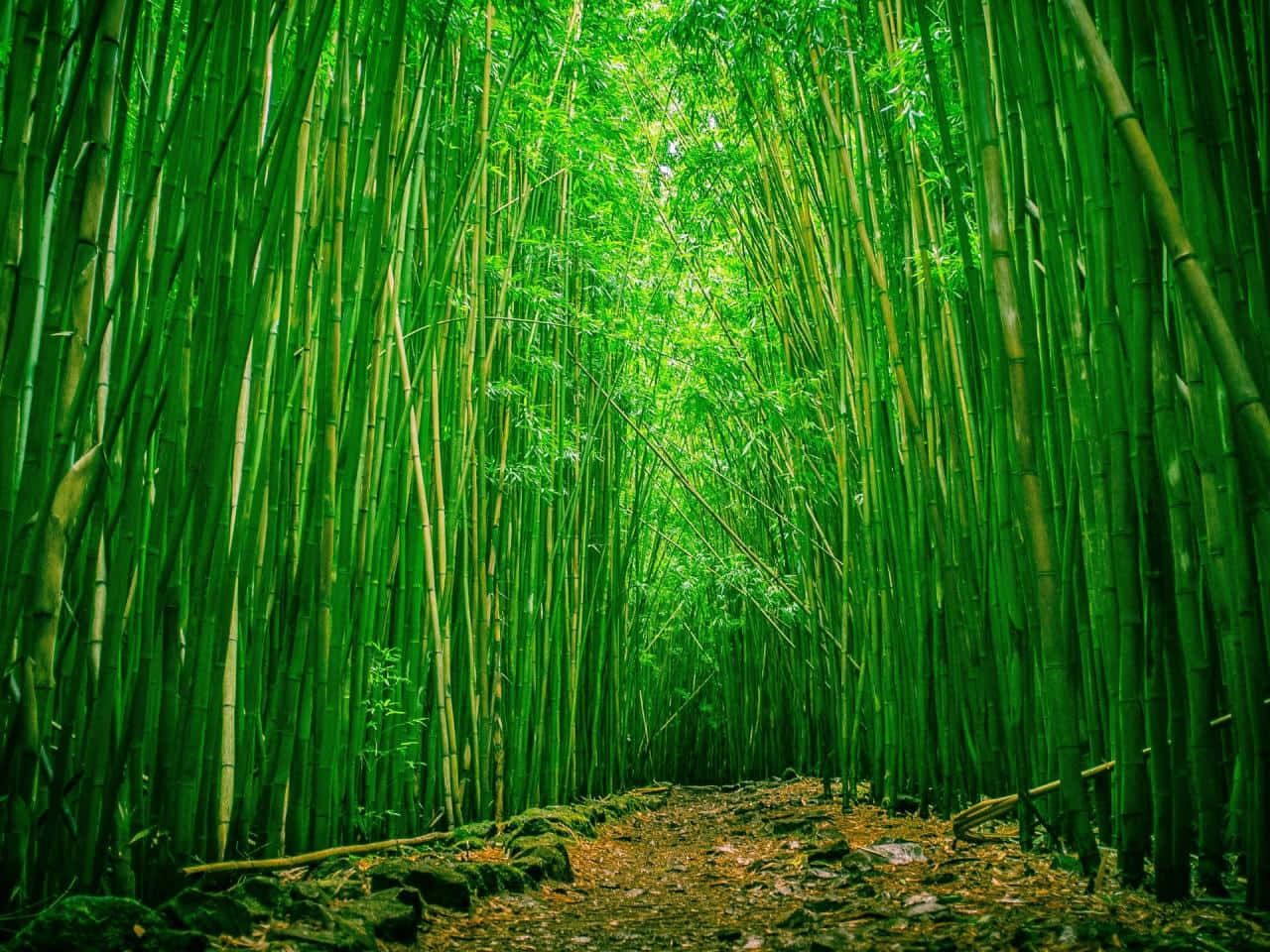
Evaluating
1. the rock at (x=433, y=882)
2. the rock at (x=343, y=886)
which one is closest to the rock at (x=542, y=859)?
the rock at (x=433, y=882)

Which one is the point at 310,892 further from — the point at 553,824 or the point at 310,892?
the point at 553,824

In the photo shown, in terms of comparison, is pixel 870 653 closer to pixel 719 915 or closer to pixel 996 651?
pixel 996 651

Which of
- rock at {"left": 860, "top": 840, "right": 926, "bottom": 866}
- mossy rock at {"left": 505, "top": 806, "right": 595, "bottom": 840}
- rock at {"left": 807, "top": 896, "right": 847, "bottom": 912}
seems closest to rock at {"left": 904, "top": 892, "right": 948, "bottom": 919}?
rock at {"left": 807, "top": 896, "right": 847, "bottom": 912}

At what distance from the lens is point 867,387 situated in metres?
2.67

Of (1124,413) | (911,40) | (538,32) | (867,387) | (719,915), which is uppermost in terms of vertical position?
(538,32)

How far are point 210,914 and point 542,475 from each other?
2.17 meters

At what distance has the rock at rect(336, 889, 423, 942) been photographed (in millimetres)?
1199

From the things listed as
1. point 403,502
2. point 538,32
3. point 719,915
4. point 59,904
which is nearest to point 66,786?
point 59,904

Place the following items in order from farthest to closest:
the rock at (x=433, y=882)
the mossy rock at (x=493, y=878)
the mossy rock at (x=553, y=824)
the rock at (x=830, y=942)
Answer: the mossy rock at (x=553, y=824)
the mossy rock at (x=493, y=878)
the rock at (x=433, y=882)
the rock at (x=830, y=942)

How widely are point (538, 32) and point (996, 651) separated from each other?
196 cm

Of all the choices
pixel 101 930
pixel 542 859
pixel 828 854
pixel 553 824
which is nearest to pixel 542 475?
pixel 553 824

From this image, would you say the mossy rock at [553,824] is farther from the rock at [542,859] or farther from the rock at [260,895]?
the rock at [260,895]

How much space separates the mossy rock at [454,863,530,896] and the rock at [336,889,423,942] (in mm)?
260

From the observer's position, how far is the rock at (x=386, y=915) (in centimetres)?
120
